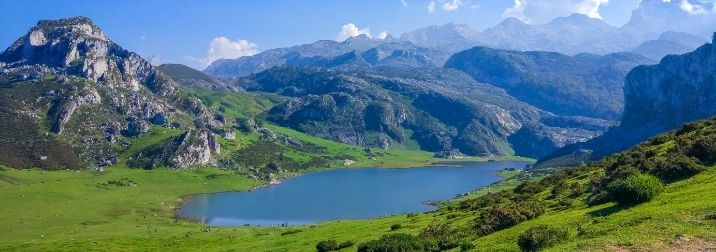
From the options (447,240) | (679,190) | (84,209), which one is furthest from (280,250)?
(84,209)

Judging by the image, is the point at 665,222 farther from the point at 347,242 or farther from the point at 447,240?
the point at 347,242

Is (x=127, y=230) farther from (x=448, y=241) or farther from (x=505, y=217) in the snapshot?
(x=505, y=217)

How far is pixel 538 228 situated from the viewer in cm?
2911

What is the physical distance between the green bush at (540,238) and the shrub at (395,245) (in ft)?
26.6

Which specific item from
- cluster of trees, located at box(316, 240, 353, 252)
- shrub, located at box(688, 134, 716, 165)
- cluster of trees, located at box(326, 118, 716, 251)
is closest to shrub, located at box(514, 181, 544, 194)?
cluster of trees, located at box(326, 118, 716, 251)

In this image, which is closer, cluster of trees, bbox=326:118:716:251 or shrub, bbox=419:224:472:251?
cluster of trees, bbox=326:118:716:251

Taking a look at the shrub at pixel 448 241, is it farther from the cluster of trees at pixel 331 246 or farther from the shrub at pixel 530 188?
the shrub at pixel 530 188

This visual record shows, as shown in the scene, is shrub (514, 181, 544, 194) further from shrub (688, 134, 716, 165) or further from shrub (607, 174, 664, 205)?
shrub (607, 174, 664, 205)

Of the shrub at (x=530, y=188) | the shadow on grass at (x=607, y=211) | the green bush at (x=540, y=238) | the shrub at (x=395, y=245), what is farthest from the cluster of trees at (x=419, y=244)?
the shrub at (x=530, y=188)

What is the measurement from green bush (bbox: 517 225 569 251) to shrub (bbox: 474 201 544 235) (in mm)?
8450

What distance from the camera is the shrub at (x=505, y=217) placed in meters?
36.8

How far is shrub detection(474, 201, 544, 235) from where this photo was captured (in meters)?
36.8

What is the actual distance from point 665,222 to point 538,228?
19.2 feet

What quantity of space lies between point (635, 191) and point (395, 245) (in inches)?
563
